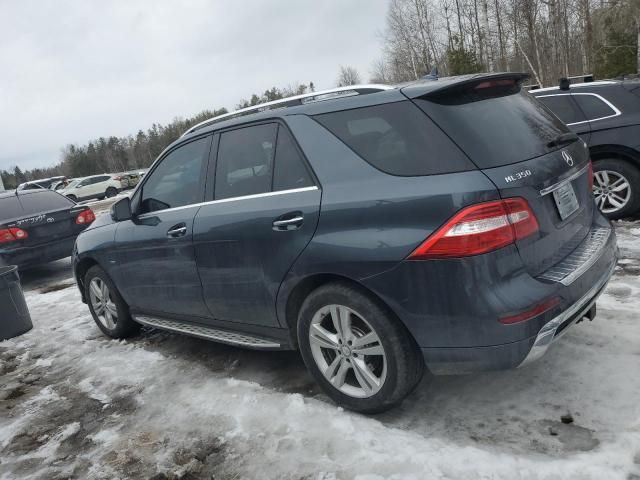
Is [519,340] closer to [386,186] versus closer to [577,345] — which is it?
[386,186]

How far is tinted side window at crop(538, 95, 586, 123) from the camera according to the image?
639cm

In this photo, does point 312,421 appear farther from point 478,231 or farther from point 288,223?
point 478,231

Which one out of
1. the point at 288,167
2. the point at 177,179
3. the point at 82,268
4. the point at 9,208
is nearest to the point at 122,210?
the point at 177,179

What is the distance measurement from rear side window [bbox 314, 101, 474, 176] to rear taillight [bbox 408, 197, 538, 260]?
0.23 metres

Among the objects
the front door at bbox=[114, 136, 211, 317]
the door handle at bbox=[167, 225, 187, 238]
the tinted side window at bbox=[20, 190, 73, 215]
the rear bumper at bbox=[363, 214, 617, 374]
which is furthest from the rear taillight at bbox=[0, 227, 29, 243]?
the rear bumper at bbox=[363, 214, 617, 374]

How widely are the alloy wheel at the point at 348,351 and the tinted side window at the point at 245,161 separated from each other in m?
0.89

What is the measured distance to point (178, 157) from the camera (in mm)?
4066

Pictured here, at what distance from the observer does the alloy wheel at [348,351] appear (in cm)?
281

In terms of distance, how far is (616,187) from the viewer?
20.3ft

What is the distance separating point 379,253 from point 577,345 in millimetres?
1694

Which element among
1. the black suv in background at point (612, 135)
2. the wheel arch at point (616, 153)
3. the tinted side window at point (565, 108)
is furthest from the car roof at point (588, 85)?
the wheel arch at point (616, 153)

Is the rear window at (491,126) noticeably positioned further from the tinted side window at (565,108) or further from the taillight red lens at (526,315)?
the tinted side window at (565,108)

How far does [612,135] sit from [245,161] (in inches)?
187

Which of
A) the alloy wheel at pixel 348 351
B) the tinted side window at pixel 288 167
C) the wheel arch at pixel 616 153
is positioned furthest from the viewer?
the wheel arch at pixel 616 153
